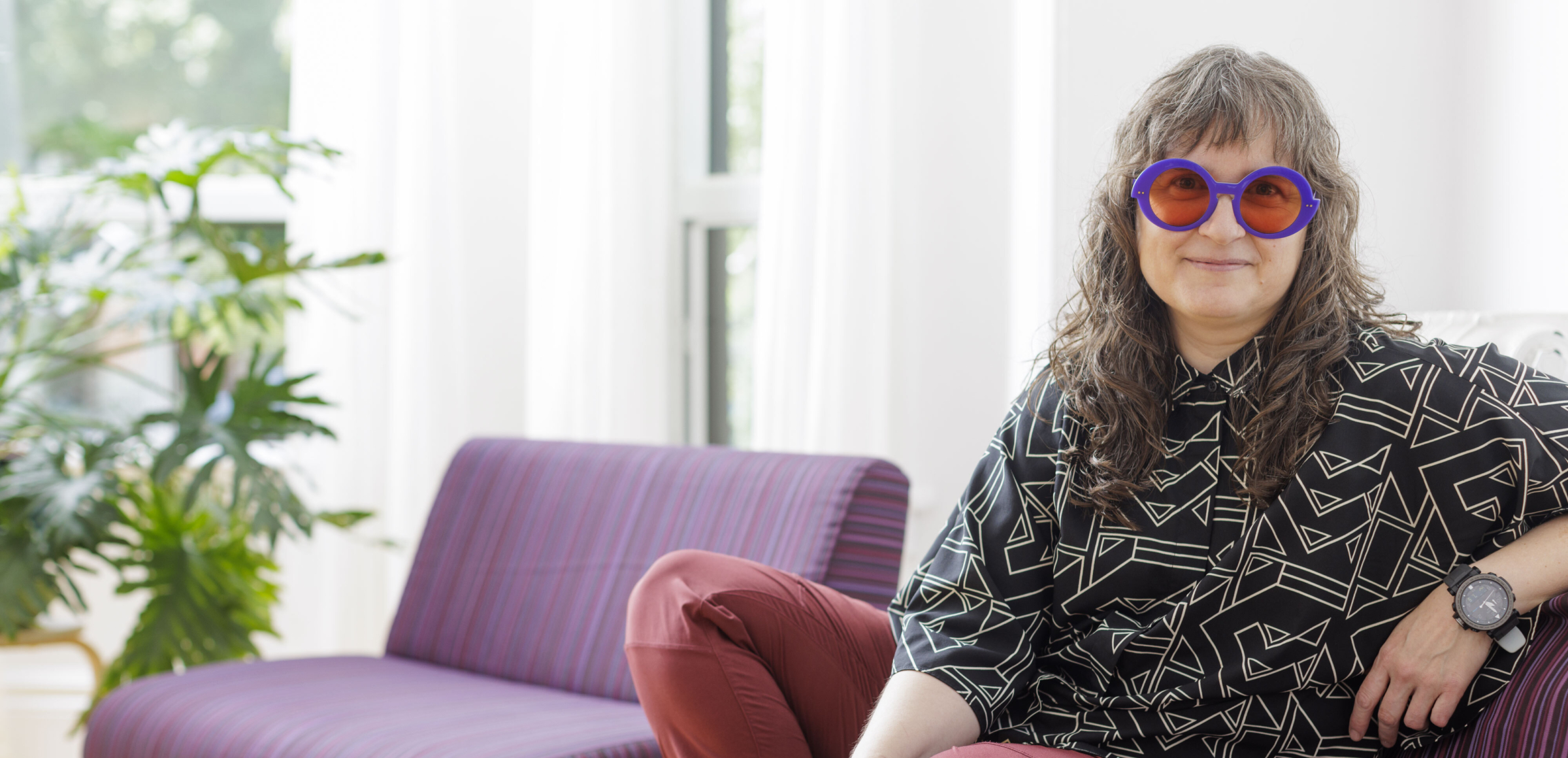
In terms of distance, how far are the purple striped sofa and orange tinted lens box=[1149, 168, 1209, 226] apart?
66 cm

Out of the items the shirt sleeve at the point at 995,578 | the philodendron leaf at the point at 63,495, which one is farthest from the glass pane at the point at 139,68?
the shirt sleeve at the point at 995,578

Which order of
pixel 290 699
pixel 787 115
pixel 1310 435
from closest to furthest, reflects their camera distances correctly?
1. pixel 1310 435
2. pixel 290 699
3. pixel 787 115

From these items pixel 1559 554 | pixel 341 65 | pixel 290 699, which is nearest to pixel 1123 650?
pixel 1559 554

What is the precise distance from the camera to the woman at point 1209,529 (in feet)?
3.56

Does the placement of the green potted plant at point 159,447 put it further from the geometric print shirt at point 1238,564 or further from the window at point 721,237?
the geometric print shirt at point 1238,564

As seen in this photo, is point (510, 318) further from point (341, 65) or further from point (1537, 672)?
point (1537, 672)

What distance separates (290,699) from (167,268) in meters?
1.11

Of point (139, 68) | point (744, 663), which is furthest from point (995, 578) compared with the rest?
point (139, 68)

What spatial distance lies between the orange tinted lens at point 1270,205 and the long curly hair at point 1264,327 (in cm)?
4

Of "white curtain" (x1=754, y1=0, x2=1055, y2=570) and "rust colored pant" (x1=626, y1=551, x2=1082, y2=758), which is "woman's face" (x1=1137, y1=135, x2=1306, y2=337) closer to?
"rust colored pant" (x1=626, y1=551, x2=1082, y2=758)

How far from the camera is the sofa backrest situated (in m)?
1.72

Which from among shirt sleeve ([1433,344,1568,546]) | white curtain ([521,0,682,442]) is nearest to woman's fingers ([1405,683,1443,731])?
shirt sleeve ([1433,344,1568,546])

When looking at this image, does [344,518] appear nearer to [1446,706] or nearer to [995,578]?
[995,578]

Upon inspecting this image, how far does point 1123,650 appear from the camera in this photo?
1.19m
